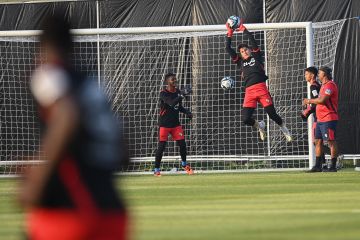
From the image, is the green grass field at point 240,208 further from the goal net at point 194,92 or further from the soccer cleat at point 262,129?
the goal net at point 194,92

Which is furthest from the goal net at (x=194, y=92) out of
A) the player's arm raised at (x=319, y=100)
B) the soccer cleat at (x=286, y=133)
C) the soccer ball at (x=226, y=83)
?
the player's arm raised at (x=319, y=100)

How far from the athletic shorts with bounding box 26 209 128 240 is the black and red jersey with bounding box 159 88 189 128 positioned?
18159 millimetres

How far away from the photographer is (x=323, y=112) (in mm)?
23281

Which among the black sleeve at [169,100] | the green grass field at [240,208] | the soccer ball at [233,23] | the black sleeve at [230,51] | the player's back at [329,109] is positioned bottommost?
the green grass field at [240,208]

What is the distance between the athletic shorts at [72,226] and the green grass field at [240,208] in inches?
125

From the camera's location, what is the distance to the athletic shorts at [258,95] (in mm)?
23641

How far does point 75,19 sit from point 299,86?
5.55m

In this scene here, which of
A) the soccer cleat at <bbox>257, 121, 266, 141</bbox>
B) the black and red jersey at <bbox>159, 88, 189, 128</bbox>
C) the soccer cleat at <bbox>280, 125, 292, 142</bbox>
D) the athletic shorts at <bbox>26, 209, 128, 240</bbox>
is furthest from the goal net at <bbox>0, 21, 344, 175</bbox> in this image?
the athletic shorts at <bbox>26, 209, 128, 240</bbox>

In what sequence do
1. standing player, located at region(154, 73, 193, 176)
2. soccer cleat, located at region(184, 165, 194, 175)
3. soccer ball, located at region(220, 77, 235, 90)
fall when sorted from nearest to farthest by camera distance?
standing player, located at region(154, 73, 193, 176) → soccer cleat, located at region(184, 165, 194, 175) → soccer ball, located at region(220, 77, 235, 90)

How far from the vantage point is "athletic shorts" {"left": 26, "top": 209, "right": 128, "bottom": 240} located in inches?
208

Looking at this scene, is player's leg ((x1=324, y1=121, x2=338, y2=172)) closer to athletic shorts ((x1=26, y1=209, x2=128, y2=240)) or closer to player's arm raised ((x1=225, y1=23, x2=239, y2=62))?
player's arm raised ((x1=225, y1=23, x2=239, y2=62))

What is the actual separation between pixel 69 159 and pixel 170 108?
60.6 ft

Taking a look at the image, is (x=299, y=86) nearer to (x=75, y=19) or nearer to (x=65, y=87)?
(x=75, y=19)

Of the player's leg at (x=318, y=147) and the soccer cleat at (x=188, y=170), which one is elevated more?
the player's leg at (x=318, y=147)
